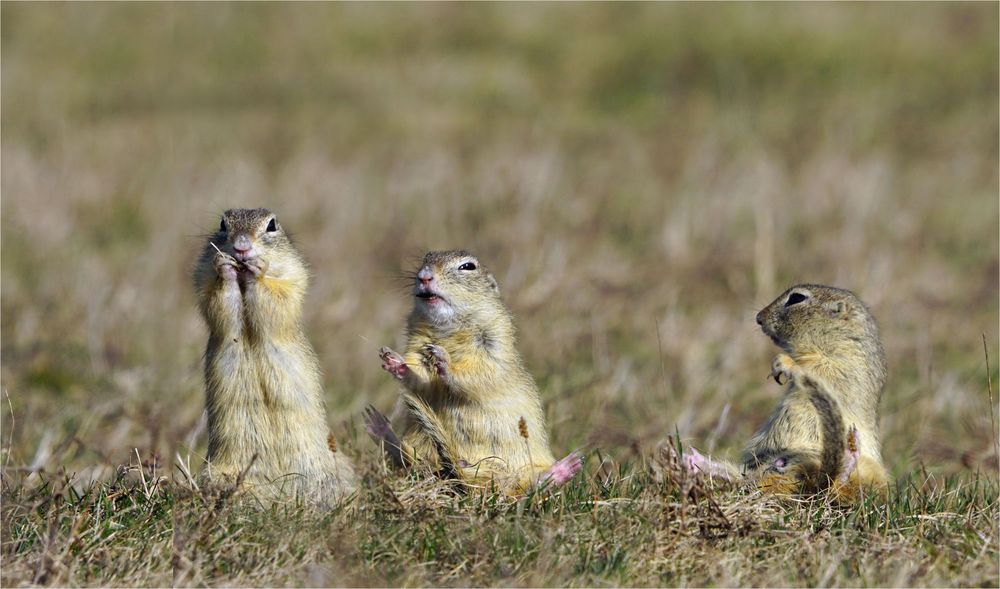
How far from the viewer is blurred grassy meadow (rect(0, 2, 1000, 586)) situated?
8523mm

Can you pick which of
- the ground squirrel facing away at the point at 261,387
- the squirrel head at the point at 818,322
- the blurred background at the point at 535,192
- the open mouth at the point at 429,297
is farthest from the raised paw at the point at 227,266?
the squirrel head at the point at 818,322

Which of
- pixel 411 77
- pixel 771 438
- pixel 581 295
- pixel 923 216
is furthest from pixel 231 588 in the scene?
pixel 411 77

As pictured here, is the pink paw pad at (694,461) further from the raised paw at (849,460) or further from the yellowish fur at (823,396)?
the raised paw at (849,460)

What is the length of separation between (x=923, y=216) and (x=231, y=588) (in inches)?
449

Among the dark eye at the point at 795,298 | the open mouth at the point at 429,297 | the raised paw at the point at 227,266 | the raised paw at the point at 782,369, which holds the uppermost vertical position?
the raised paw at the point at 227,266

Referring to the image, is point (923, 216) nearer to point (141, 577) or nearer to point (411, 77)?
point (411, 77)

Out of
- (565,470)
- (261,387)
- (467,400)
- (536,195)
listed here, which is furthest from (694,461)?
(536,195)

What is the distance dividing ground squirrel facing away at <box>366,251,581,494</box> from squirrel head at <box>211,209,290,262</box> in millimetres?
647

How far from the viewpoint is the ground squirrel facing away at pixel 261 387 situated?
4895 millimetres

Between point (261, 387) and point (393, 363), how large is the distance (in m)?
0.54

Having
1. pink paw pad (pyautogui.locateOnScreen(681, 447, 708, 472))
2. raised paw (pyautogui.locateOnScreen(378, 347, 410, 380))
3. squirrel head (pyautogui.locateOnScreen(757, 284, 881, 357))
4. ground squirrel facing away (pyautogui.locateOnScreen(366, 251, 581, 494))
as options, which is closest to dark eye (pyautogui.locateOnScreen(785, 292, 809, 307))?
squirrel head (pyautogui.locateOnScreen(757, 284, 881, 357))

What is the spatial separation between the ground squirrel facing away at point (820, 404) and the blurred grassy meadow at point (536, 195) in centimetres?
58

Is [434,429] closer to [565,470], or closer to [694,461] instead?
[565,470]

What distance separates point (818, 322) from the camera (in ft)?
18.2
